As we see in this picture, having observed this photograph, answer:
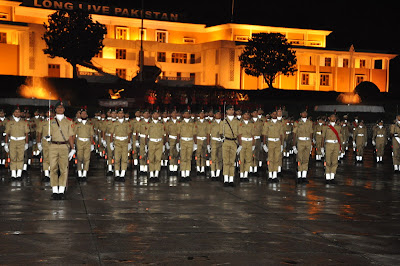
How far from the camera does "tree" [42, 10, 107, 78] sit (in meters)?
58.5

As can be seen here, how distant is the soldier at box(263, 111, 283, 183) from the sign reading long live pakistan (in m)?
59.2

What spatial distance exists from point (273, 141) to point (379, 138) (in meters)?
9.07

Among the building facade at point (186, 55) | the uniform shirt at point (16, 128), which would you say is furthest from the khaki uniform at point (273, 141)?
the building facade at point (186, 55)

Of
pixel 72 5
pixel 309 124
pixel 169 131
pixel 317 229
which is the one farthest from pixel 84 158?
pixel 72 5

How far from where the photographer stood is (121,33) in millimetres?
79438

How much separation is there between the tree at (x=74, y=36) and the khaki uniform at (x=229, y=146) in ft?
145

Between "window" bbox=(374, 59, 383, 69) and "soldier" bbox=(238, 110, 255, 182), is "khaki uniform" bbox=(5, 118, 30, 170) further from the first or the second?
"window" bbox=(374, 59, 383, 69)

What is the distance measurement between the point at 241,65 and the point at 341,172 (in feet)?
165

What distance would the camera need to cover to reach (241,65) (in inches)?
2776

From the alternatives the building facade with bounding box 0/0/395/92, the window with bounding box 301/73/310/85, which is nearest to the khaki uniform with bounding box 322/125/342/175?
the building facade with bounding box 0/0/395/92

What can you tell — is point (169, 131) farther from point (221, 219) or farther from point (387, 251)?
point (387, 251)

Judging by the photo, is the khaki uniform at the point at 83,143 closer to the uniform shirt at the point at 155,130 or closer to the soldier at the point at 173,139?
the uniform shirt at the point at 155,130

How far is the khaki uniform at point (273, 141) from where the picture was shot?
17.4 metres

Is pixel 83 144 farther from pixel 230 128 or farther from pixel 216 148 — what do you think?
pixel 230 128
